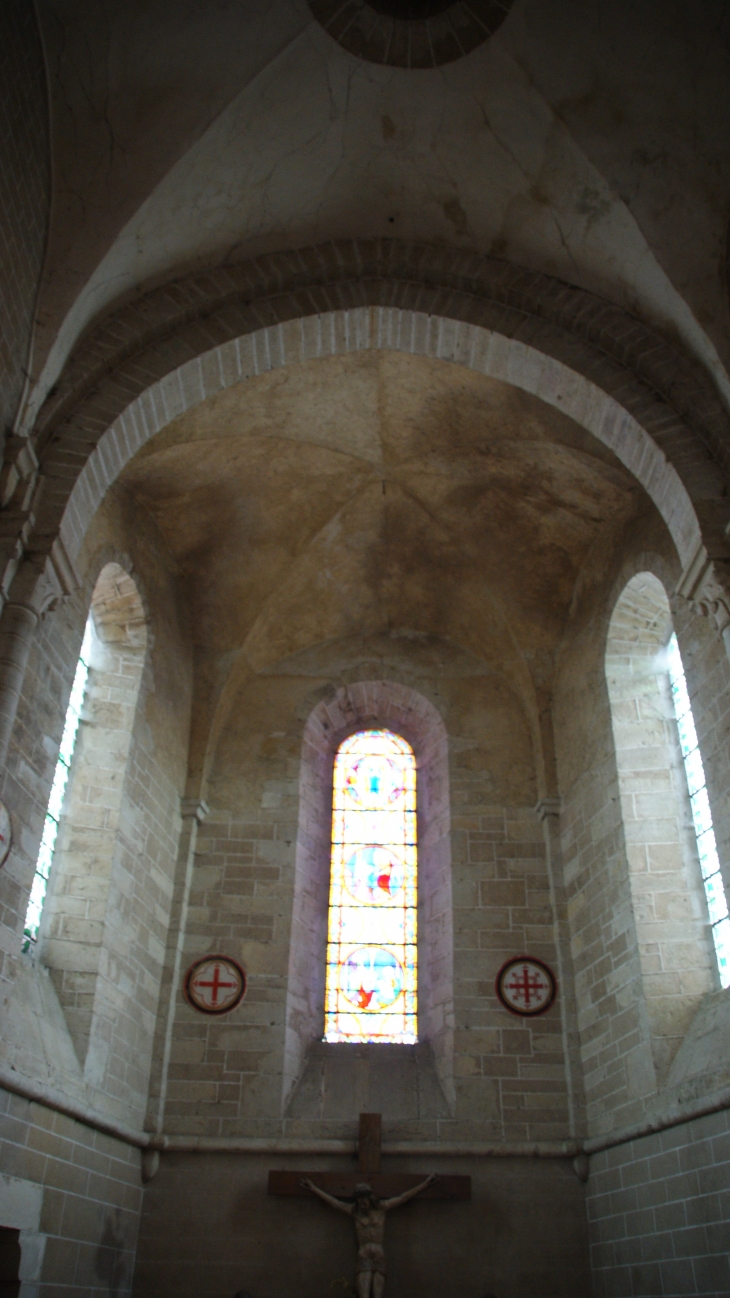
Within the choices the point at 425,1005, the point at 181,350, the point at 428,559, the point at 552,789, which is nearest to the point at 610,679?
the point at 552,789

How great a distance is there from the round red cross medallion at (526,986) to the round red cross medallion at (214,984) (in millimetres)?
2197

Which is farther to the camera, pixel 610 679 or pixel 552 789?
pixel 552 789

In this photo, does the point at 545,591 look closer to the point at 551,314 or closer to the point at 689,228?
the point at 551,314

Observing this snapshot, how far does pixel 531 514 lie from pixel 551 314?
7.88ft

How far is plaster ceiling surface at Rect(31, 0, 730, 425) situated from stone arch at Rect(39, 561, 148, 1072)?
273 centimetres

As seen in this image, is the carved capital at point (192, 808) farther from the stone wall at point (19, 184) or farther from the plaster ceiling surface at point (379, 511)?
the stone wall at point (19, 184)

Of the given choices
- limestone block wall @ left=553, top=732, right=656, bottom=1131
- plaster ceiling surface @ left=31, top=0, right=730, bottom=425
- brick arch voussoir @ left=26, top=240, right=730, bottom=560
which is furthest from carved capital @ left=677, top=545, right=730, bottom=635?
limestone block wall @ left=553, top=732, right=656, bottom=1131

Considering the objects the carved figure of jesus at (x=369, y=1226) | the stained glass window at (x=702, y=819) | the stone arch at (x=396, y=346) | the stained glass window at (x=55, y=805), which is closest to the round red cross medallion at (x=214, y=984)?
the carved figure of jesus at (x=369, y=1226)

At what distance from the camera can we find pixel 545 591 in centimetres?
1007

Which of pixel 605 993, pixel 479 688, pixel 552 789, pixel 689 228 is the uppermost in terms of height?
pixel 689 228

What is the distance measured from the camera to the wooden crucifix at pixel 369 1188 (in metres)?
7.57

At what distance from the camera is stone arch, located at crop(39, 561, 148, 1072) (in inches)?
293

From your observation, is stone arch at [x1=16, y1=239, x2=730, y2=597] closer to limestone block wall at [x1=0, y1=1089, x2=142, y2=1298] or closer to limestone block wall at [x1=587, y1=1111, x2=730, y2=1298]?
limestone block wall at [x1=587, y1=1111, x2=730, y2=1298]

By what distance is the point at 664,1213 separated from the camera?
6676mm
